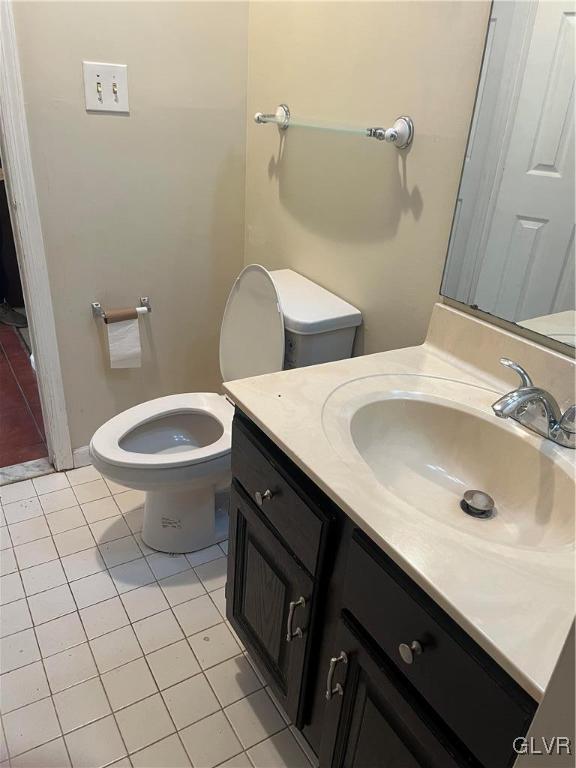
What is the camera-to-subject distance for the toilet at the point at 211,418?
150 centimetres

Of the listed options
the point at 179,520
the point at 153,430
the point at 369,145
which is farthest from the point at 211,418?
the point at 369,145

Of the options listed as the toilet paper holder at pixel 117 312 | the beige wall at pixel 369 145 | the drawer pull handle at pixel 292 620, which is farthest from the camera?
the toilet paper holder at pixel 117 312

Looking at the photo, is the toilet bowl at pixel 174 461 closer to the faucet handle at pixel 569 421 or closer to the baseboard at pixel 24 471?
the baseboard at pixel 24 471

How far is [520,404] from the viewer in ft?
3.13

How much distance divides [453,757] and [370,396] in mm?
601

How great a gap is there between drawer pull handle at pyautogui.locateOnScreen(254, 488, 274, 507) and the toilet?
462 mm

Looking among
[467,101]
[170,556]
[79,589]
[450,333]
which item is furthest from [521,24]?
[79,589]

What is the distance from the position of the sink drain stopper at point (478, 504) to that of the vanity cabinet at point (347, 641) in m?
0.24

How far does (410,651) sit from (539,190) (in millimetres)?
841

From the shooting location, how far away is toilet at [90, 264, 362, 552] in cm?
150

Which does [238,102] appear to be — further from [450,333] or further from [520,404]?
[520,404]

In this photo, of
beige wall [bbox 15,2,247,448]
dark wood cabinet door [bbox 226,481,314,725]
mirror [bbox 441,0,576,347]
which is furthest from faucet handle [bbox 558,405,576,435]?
beige wall [bbox 15,2,247,448]

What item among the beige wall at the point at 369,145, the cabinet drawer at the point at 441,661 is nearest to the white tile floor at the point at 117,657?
the cabinet drawer at the point at 441,661

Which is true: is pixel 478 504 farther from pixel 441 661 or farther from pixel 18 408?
pixel 18 408
